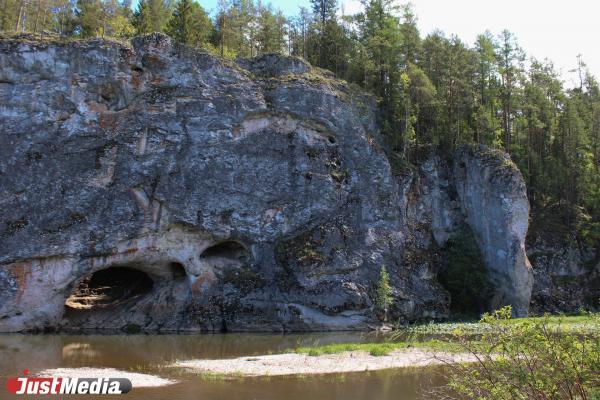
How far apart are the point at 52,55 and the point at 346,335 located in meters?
23.7

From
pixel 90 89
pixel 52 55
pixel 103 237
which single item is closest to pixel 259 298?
pixel 103 237

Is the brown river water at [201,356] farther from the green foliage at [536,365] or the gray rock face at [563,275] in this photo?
the gray rock face at [563,275]

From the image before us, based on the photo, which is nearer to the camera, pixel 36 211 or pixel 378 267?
pixel 36 211

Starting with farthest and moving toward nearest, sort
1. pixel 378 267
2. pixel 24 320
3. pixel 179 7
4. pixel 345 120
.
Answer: pixel 179 7 → pixel 345 120 → pixel 378 267 → pixel 24 320

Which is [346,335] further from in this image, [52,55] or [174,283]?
[52,55]

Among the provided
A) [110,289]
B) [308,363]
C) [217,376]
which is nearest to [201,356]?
[308,363]

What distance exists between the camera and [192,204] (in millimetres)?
31359

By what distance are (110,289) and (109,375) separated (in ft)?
67.2

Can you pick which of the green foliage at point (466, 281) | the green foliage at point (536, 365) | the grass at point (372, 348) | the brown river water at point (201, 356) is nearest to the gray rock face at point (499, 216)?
the green foliage at point (466, 281)

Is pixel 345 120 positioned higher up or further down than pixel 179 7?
further down

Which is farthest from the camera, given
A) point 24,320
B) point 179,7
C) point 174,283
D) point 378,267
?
point 179,7

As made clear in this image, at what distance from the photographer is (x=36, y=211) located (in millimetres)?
28812

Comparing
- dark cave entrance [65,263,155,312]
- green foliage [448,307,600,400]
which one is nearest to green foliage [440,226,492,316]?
dark cave entrance [65,263,155,312]

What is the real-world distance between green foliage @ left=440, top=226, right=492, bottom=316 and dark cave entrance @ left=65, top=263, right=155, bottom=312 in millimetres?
18575
